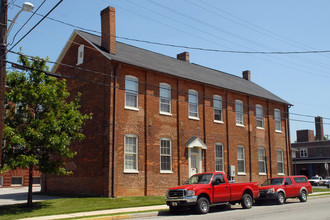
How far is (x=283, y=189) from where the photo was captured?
20.0m

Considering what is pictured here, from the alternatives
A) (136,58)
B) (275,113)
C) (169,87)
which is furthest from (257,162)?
(136,58)

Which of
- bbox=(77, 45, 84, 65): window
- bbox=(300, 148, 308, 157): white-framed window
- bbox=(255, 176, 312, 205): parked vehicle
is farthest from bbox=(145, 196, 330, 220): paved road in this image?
bbox=(300, 148, 308, 157): white-framed window

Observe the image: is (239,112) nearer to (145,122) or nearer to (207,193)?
(145,122)

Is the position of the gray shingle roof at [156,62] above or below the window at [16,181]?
above

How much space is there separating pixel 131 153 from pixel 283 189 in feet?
29.3

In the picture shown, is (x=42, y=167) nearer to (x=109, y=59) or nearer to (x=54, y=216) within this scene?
(x=54, y=216)

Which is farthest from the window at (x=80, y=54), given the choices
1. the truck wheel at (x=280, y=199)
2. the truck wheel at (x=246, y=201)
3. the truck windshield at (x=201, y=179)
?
the truck wheel at (x=280, y=199)

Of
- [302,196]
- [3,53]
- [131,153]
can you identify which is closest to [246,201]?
[302,196]

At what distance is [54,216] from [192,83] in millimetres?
14939

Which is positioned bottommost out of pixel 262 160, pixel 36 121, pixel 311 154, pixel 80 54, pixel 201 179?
pixel 201 179

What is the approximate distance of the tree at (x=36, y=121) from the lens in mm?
15938

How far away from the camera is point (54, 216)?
46.3ft

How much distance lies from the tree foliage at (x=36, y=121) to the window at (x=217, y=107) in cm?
1272

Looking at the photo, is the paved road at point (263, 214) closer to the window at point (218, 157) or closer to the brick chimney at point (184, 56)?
the window at point (218, 157)
